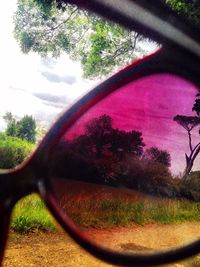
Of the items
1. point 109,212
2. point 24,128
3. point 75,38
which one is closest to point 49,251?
point 109,212

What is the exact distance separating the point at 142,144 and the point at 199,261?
3.19 ft

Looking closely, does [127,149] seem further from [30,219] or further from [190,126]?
[30,219]

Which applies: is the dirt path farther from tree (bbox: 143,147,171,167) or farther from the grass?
tree (bbox: 143,147,171,167)

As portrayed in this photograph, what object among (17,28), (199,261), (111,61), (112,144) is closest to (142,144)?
(112,144)

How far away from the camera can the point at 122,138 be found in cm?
42

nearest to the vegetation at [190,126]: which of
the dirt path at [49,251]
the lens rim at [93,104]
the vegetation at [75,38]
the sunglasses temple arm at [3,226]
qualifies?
the lens rim at [93,104]

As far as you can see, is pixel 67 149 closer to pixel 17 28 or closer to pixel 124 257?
pixel 124 257

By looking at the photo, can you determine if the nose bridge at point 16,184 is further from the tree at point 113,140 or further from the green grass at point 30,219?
the green grass at point 30,219

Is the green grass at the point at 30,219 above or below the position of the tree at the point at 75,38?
below

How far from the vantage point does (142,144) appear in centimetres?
44

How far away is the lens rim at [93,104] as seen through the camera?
1.02 feet

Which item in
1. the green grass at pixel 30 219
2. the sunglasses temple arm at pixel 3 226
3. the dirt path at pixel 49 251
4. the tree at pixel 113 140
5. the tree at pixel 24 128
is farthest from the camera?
the tree at pixel 24 128

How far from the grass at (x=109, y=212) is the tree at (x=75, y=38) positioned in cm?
324

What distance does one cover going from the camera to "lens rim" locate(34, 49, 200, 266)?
0.31 meters
